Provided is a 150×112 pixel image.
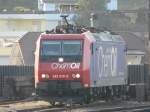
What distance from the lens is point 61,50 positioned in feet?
90.2

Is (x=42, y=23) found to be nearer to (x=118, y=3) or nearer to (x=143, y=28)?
(x=143, y=28)

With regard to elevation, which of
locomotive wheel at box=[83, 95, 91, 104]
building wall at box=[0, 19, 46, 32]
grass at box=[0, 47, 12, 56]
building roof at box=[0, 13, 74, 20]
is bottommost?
locomotive wheel at box=[83, 95, 91, 104]

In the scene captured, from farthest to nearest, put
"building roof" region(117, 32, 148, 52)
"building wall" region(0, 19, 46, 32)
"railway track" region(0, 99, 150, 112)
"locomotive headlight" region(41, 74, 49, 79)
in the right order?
1. "building wall" region(0, 19, 46, 32)
2. "building roof" region(117, 32, 148, 52)
3. "locomotive headlight" region(41, 74, 49, 79)
4. "railway track" region(0, 99, 150, 112)

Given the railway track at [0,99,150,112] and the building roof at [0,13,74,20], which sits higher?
the building roof at [0,13,74,20]

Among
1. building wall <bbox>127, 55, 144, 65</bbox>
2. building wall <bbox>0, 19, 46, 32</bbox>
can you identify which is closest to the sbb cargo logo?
building wall <bbox>127, 55, 144, 65</bbox>

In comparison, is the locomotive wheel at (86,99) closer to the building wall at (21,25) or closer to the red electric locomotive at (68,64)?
the red electric locomotive at (68,64)

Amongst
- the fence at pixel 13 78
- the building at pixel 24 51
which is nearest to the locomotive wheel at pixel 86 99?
the fence at pixel 13 78

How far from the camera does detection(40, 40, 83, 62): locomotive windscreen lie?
1073 inches

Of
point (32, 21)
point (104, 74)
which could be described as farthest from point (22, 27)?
point (104, 74)

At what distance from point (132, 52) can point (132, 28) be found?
19.1 metres

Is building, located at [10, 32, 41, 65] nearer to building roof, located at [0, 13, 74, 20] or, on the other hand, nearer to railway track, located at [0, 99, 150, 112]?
building roof, located at [0, 13, 74, 20]

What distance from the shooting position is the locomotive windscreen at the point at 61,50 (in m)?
27.3

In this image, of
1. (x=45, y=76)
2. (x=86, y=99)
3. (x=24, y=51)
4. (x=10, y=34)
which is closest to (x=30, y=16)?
(x=10, y=34)

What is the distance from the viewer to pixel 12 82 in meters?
33.2
